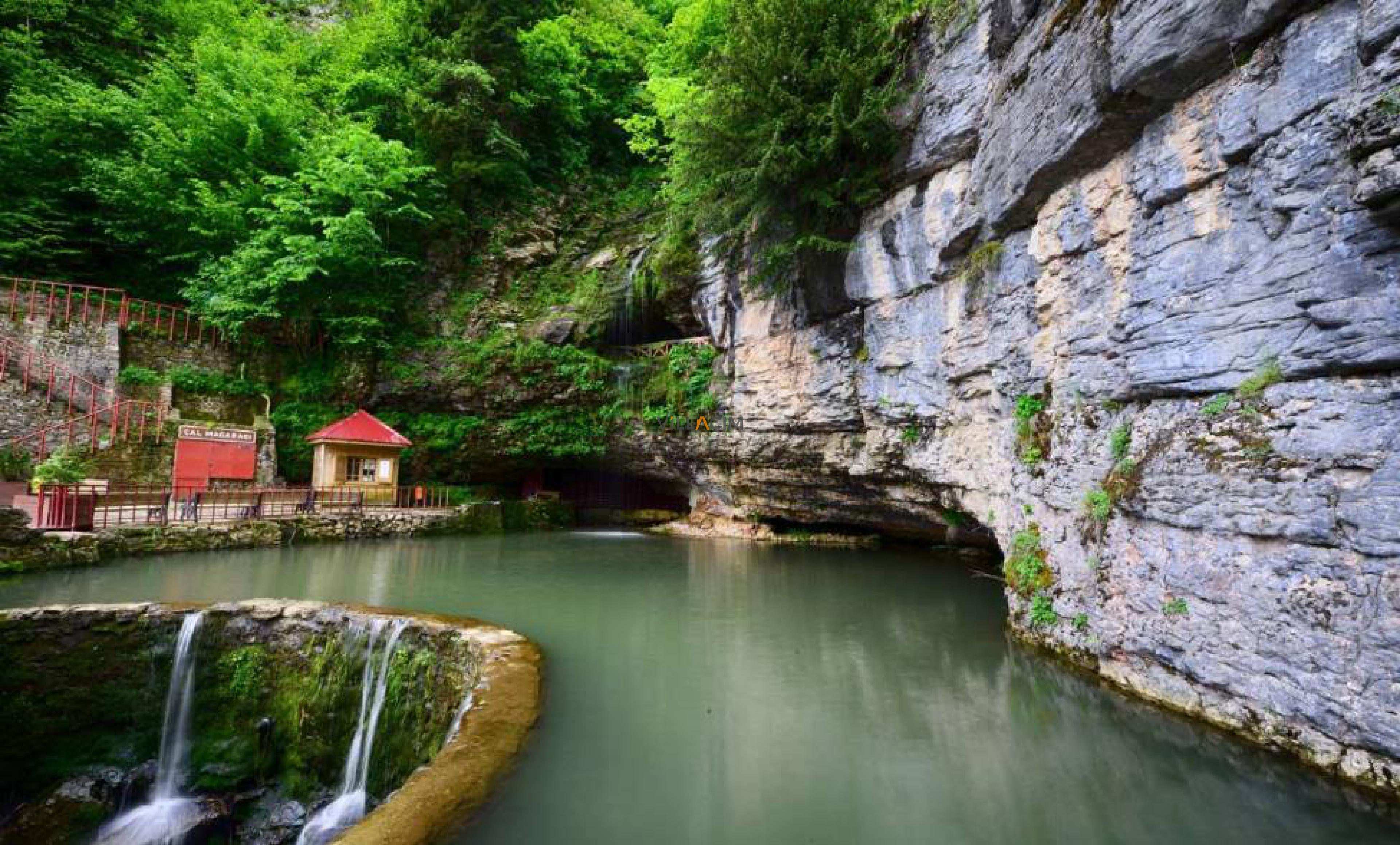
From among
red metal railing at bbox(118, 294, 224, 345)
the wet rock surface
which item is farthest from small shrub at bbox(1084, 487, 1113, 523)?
red metal railing at bbox(118, 294, 224, 345)

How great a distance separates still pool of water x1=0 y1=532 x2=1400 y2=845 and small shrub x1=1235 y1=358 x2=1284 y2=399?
103 inches

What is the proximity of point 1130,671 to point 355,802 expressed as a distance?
22.7 feet

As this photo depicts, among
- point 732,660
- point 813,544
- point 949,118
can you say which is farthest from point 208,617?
point 813,544

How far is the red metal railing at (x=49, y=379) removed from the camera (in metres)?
13.7

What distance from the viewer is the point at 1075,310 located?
6.38m

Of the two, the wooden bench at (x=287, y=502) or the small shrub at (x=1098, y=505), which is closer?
the small shrub at (x=1098, y=505)

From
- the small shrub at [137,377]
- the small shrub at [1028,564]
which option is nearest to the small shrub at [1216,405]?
the small shrub at [1028,564]

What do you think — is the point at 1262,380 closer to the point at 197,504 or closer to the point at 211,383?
the point at 197,504

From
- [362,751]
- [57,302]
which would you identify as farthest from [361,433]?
[362,751]

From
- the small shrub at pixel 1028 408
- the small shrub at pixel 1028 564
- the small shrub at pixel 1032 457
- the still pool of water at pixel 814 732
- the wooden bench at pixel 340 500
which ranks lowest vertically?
the still pool of water at pixel 814 732

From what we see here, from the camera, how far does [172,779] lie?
568 cm

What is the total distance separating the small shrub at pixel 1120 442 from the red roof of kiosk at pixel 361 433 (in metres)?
17.3

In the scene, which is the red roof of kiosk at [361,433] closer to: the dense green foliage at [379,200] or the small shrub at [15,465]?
the dense green foliage at [379,200]

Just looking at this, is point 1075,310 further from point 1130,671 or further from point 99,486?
point 99,486
